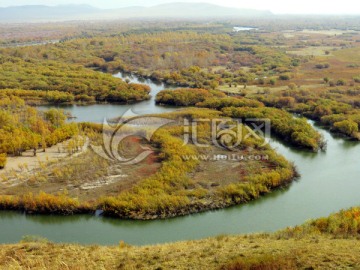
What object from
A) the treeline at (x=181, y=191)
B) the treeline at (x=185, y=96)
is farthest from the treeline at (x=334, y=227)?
the treeline at (x=185, y=96)

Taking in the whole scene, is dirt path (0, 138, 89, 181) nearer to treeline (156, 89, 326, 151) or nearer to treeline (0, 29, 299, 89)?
treeline (156, 89, 326, 151)

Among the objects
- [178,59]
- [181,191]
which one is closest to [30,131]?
[181,191]

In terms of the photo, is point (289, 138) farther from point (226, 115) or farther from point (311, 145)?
point (226, 115)

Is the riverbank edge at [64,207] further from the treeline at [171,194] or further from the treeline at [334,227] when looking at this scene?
the treeline at [334,227]

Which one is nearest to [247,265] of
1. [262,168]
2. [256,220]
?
[256,220]

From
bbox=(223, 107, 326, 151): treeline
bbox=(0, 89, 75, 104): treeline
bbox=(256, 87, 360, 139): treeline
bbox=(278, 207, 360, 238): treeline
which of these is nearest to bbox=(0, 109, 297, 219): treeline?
bbox=(223, 107, 326, 151): treeline

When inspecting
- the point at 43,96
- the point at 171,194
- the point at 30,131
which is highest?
the point at 43,96

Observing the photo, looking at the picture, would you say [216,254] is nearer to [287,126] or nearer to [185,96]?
[287,126]
